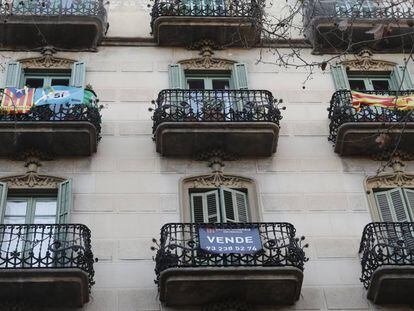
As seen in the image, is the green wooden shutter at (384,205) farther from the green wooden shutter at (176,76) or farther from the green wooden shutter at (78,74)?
the green wooden shutter at (78,74)

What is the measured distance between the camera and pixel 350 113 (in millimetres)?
17828

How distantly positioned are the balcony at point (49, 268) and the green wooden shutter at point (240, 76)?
18.0 feet

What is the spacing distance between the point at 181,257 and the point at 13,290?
2760 mm

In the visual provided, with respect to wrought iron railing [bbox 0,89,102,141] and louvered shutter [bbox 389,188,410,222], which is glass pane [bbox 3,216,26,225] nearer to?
wrought iron railing [bbox 0,89,102,141]

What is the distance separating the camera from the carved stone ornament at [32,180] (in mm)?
16891

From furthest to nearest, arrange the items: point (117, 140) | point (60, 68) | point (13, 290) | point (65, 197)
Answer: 1. point (60, 68)
2. point (117, 140)
3. point (65, 197)
4. point (13, 290)

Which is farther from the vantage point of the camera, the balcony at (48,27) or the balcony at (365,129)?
the balcony at (48,27)

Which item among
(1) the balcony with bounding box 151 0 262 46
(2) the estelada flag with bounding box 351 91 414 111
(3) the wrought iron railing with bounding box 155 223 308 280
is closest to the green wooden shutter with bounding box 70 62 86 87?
(1) the balcony with bounding box 151 0 262 46

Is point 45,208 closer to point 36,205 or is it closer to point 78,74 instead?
point 36,205

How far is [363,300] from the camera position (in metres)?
15.0

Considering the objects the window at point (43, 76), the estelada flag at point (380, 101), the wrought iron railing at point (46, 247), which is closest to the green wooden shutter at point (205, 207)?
the wrought iron railing at point (46, 247)

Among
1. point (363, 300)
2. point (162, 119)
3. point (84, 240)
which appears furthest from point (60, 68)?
point (363, 300)

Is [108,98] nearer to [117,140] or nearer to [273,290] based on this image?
[117,140]

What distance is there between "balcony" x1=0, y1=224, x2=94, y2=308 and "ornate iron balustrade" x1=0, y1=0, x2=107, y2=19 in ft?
20.9
